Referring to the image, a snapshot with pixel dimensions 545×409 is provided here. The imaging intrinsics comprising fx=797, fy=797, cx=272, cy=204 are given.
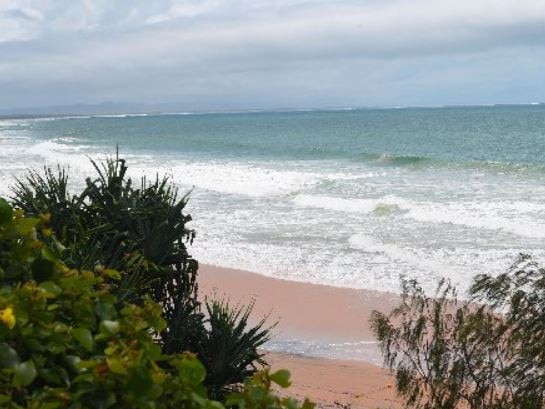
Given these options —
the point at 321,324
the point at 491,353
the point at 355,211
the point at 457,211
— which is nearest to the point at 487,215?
the point at 457,211

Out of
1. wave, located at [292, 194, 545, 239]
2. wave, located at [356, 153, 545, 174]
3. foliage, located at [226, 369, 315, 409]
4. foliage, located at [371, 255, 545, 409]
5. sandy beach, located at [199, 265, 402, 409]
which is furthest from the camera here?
wave, located at [356, 153, 545, 174]

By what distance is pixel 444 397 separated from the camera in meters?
7.07

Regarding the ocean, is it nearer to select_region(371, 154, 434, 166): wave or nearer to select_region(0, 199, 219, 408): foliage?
select_region(371, 154, 434, 166): wave

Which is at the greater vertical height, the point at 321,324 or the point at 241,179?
the point at 241,179

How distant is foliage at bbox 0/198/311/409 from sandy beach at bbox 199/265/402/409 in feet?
14.8

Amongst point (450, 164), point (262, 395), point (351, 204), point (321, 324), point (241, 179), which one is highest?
point (262, 395)

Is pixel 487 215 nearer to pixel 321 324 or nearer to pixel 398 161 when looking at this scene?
pixel 321 324

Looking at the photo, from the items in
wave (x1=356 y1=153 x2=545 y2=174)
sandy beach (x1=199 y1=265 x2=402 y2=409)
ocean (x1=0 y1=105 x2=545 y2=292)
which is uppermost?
wave (x1=356 y1=153 x2=545 y2=174)

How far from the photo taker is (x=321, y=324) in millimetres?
11289

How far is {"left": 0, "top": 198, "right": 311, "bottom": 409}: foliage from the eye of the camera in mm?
1843

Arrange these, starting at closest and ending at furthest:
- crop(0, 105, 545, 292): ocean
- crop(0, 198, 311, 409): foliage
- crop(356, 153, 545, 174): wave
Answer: crop(0, 198, 311, 409): foliage → crop(0, 105, 545, 292): ocean → crop(356, 153, 545, 174): wave

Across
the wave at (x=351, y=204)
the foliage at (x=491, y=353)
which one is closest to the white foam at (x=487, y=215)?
the wave at (x=351, y=204)

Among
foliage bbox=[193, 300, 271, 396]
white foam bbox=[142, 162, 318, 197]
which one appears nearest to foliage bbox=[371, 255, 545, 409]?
foliage bbox=[193, 300, 271, 396]

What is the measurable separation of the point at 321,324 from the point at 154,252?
5.40 m
